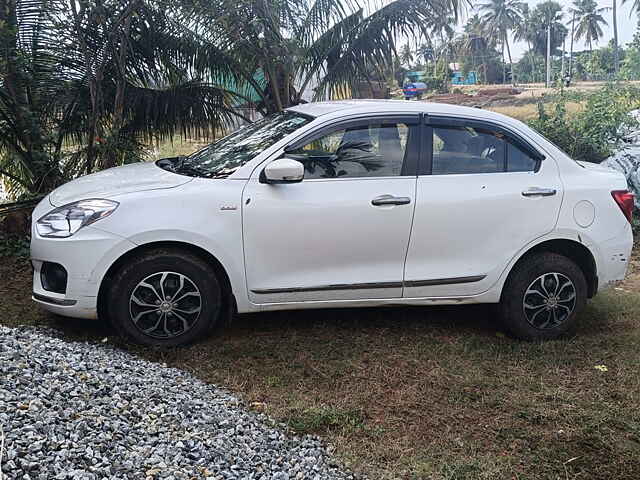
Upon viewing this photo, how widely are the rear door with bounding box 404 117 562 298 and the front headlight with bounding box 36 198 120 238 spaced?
2129mm

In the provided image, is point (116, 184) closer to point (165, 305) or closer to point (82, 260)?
point (82, 260)

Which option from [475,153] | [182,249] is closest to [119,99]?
[182,249]

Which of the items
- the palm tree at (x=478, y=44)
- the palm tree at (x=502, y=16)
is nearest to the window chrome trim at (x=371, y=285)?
the palm tree at (x=478, y=44)

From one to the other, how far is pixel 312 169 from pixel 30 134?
4.07 metres

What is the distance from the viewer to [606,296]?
255 inches

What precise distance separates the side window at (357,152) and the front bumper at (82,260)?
4.49ft

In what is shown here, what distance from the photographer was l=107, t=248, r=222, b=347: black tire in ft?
14.9

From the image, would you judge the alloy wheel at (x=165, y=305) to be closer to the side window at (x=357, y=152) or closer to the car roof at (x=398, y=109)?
the side window at (x=357, y=152)

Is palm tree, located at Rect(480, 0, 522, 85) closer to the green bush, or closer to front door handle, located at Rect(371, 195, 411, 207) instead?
the green bush

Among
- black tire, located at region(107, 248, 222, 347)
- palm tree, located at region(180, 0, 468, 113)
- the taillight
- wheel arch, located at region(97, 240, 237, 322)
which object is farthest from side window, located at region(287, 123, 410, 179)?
palm tree, located at region(180, 0, 468, 113)

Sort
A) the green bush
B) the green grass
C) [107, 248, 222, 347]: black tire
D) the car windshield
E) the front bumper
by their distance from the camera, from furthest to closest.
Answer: the green bush < the car windshield < [107, 248, 222, 347]: black tire < the front bumper < the green grass

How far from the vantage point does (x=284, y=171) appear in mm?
4562

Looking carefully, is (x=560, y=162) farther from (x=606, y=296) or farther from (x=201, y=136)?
(x=201, y=136)

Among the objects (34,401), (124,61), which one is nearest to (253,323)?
(34,401)
